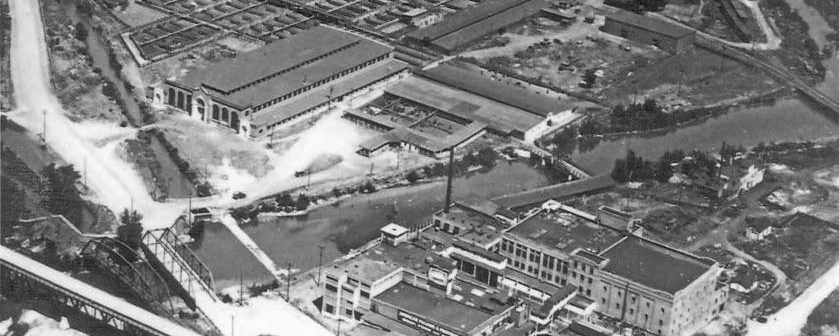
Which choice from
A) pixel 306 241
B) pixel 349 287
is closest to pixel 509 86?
pixel 306 241

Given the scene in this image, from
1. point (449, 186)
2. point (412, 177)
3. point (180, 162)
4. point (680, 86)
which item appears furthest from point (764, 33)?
point (180, 162)

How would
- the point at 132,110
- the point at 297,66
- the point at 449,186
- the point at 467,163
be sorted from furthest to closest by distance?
the point at 297,66, the point at 132,110, the point at 467,163, the point at 449,186

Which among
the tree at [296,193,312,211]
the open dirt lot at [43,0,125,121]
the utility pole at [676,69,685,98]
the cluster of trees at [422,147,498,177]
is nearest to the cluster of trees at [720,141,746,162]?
the utility pole at [676,69,685,98]

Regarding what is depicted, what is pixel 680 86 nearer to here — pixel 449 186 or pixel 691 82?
pixel 691 82

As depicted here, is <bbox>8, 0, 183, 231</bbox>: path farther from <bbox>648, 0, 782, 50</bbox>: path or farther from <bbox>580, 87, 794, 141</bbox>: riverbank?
<bbox>648, 0, 782, 50</bbox>: path

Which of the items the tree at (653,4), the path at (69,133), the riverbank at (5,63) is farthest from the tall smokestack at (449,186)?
the tree at (653,4)

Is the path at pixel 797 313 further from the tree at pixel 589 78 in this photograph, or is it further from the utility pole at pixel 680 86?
the tree at pixel 589 78

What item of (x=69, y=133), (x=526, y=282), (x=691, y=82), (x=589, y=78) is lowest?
(x=691, y=82)
